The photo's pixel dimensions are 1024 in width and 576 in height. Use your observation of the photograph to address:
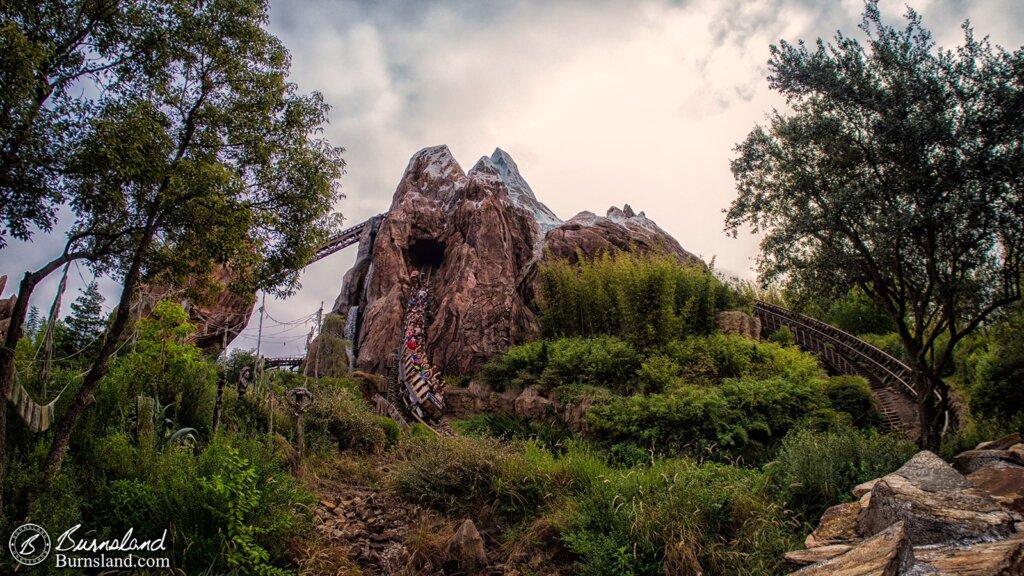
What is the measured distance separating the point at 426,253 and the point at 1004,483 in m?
18.7

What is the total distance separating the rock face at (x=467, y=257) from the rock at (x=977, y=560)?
12244 millimetres

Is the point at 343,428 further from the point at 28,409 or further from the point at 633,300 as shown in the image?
the point at 633,300

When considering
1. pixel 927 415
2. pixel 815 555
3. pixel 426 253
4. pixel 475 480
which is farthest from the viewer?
pixel 426 253

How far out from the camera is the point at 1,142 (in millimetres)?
3854

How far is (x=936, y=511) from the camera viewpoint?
312 centimetres

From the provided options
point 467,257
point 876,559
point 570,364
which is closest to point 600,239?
point 467,257

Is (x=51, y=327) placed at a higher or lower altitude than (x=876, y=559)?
higher

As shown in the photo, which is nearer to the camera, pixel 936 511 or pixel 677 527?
pixel 936 511

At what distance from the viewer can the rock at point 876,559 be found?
8.11 ft

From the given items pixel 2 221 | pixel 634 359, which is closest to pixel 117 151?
pixel 2 221

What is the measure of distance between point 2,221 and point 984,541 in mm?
7231

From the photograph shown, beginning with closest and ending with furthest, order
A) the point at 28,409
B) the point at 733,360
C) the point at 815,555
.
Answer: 1. the point at 815,555
2. the point at 28,409
3. the point at 733,360

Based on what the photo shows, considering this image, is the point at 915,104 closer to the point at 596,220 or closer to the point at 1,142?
the point at 1,142

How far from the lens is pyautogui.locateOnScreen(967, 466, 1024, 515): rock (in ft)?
12.1
